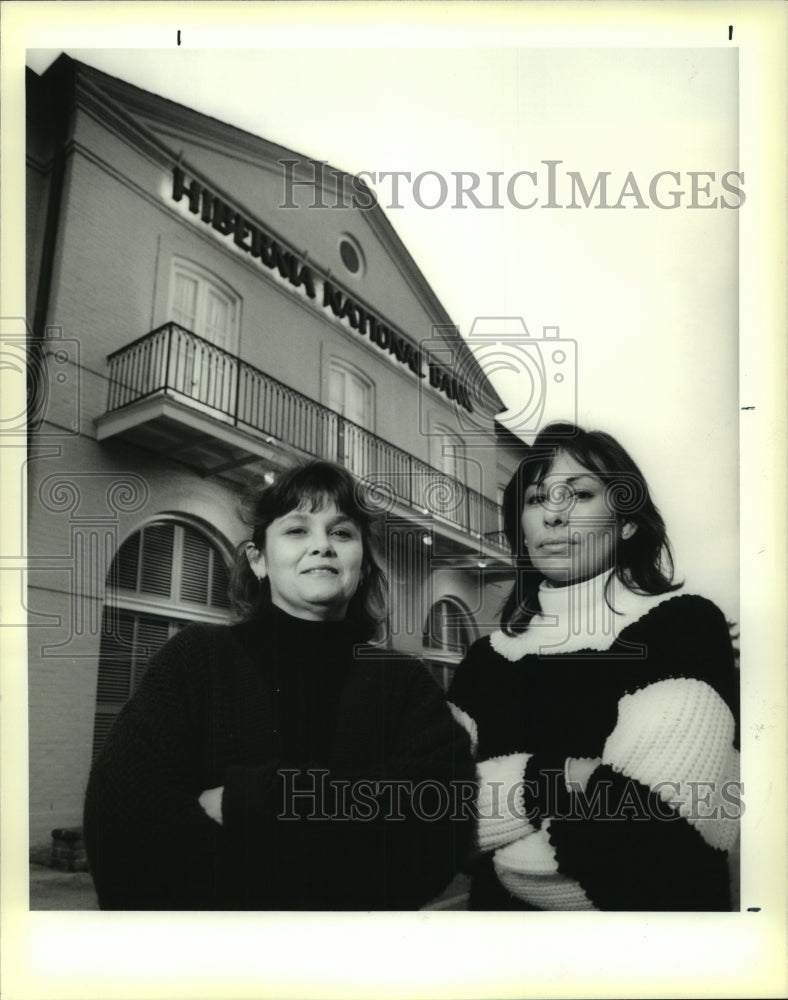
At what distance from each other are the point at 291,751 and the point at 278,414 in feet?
4.99

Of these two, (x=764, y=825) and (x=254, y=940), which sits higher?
(x=764, y=825)

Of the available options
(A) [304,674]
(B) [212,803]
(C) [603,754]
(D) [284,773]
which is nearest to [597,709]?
(C) [603,754]

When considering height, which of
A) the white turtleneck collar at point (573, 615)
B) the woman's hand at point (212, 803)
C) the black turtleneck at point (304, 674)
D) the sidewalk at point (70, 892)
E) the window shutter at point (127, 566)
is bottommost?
the sidewalk at point (70, 892)

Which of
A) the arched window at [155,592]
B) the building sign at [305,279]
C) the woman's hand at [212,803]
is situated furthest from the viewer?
the building sign at [305,279]

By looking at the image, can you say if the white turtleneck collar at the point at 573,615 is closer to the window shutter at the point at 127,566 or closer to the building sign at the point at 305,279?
the building sign at the point at 305,279

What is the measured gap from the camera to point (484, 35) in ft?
14.7

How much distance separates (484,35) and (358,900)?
160 inches

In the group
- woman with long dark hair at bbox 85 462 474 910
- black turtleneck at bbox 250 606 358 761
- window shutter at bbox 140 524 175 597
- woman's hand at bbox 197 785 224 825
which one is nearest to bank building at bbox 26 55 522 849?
window shutter at bbox 140 524 175 597

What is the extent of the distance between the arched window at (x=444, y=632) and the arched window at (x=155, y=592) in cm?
93

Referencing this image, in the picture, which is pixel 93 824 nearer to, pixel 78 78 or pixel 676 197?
pixel 78 78

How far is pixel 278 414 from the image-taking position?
14.2 feet

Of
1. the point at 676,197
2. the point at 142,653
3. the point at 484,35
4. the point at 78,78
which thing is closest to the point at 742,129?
the point at 676,197

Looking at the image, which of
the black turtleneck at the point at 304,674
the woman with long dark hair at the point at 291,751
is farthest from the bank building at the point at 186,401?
the black turtleneck at the point at 304,674

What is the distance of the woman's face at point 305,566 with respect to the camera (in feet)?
14.0
